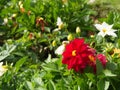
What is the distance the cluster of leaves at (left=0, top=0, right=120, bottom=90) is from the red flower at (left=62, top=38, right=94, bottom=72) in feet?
0.21

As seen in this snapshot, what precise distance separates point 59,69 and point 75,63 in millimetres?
235

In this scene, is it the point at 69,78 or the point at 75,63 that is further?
the point at 69,78

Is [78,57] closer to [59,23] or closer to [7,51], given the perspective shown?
[7,51]

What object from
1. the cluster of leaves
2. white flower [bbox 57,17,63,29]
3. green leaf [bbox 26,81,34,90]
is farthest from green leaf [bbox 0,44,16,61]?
green leaf [bbox 26,81,34,90]

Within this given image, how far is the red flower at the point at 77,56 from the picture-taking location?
1.99 meters

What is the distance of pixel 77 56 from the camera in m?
1.98

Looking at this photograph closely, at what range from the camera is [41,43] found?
3232 mm

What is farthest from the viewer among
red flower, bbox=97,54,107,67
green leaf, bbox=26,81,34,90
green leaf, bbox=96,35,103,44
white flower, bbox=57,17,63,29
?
white flower, bbox=57,17,63,29

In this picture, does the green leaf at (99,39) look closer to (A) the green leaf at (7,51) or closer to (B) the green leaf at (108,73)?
(A) the green leaf at (7,51)

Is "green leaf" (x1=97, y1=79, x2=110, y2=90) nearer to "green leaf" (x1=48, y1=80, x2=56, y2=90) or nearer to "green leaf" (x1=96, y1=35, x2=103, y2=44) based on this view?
"green leaf" (x1=48, y1=80, x2=56, y2=90)

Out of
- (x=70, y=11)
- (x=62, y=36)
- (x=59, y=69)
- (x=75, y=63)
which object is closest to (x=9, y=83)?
(x=59, y=69)

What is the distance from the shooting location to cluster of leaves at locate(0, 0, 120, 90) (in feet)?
6.85

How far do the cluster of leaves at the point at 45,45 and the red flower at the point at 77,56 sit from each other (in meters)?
0.06

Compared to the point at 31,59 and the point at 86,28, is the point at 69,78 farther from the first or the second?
the point at 86,28
